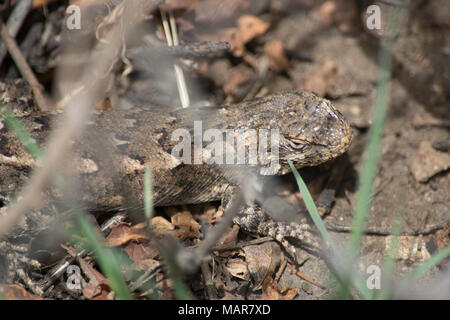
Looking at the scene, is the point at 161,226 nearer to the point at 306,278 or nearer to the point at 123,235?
the point at 123,235

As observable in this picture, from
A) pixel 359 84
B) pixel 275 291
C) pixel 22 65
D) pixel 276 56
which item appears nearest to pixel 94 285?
pixel 275 291

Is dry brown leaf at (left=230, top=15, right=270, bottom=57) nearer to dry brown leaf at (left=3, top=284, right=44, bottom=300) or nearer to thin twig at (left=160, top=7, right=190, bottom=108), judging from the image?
thin twig at (left=160, top=7, right=190, bottom=108)

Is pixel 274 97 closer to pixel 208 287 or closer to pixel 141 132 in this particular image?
pixel 141 132

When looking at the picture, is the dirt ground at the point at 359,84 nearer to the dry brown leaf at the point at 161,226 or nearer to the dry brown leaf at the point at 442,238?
the dry brown leaf at the point at 442,238

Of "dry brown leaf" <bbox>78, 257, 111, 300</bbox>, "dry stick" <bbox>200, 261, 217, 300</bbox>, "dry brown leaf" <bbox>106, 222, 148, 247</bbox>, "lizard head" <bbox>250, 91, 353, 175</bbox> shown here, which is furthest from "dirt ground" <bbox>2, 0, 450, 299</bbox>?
"dry brown leaf" <bbox>78, 257, 111, 300</bbox>

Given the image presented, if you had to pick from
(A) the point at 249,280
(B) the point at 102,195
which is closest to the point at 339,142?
(A) the point at 249,280
